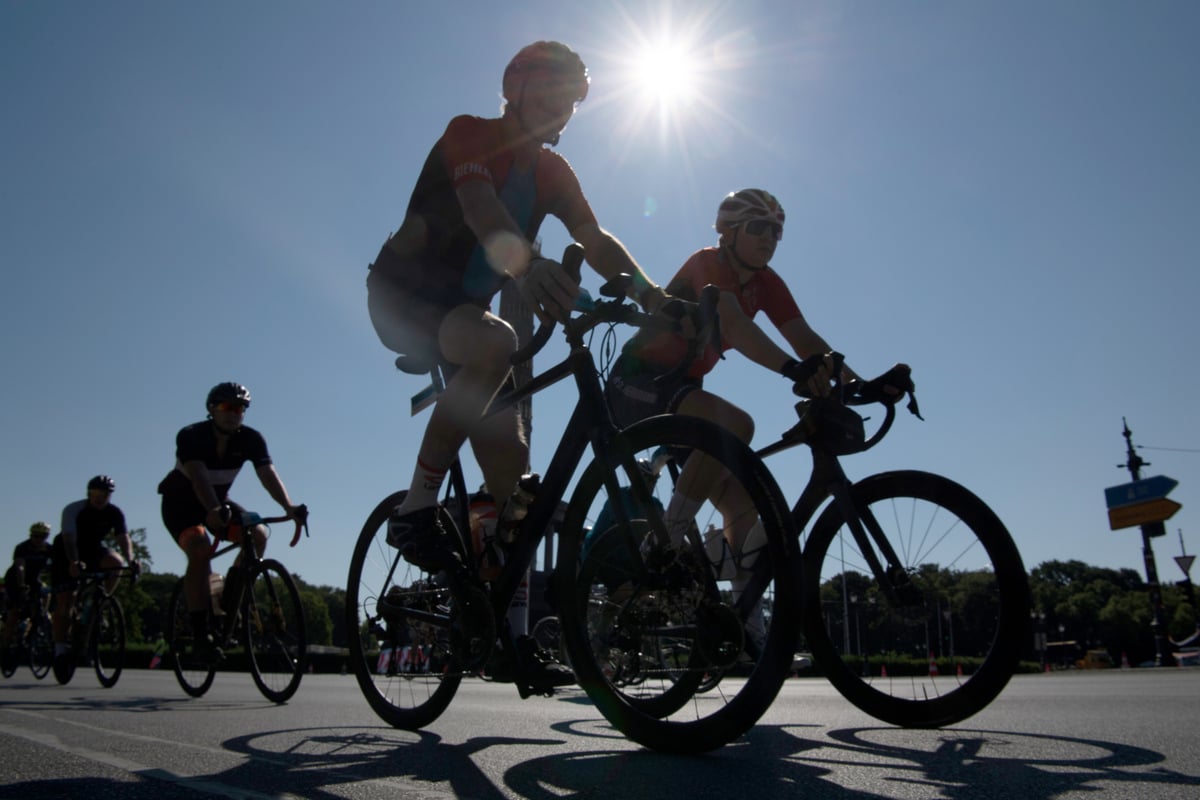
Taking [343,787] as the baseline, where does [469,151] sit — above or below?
above

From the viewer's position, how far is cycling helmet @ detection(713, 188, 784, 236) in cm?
427

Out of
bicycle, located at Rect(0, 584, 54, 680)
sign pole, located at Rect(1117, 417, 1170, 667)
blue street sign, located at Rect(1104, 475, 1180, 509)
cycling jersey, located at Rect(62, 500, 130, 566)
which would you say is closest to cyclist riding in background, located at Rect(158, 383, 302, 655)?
cycling jersey, located at Rect(62, 500, 130, 566)

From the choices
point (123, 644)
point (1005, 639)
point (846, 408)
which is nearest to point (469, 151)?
point (846, 408)

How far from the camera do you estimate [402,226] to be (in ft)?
11.4

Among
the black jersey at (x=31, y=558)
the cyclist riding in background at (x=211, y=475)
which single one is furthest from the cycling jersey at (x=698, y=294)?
the black jersey at (x=31, y=558)

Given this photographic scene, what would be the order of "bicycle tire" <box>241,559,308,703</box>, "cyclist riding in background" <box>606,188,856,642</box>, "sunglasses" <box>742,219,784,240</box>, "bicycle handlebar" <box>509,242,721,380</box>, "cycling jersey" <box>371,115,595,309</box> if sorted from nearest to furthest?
1. "bicycle handlebar" <box>509,242,721,380</box>
2. "cycling jersey" <box>371,115,595,309</box>
3. "cyclist riding in background" <box>606,188,856,642</box>
4. "sunglasses" <box>742,219,784,240</box>
5. "bicycle tire" <box>241,559,308,703</box>

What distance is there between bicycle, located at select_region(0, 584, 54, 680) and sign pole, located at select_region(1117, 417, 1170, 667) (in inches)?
1272

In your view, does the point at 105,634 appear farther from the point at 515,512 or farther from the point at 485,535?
the point at 515,512

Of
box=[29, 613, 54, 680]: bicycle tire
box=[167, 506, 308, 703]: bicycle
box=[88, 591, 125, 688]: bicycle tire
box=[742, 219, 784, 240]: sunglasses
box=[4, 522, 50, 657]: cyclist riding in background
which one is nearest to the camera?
box=[742, 219, 784, 240]: sunglasses

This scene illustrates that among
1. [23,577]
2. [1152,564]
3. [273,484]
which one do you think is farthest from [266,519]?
[1152,564]

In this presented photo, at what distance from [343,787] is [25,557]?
10.7m

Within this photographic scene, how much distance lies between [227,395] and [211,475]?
0.58 m

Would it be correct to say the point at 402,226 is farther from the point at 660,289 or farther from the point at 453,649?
the point at 453,649

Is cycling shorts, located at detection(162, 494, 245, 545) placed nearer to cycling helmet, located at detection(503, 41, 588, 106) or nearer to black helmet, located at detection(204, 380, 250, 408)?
black helmet, located at detection(204, 380, 250, 408)
